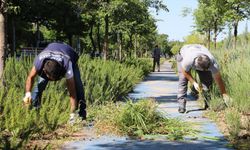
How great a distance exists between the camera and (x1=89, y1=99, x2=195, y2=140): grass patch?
758 cm

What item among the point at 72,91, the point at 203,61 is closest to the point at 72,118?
the point at 72,91

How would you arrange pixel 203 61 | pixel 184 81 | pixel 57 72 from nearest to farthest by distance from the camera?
pixel 57 72 → pixel 203 61 → pixel 184 81

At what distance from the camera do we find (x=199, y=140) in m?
7.21

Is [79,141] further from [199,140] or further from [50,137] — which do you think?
[199,140]

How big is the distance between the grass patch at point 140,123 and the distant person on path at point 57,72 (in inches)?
18.8

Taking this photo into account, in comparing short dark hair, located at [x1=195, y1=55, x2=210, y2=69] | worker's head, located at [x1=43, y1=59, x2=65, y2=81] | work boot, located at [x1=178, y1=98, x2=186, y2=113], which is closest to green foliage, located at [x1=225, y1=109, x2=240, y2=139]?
short dark hair, located at [x1=195, y1=55, x2=210, y2=69]

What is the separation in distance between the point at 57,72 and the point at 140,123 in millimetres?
1581

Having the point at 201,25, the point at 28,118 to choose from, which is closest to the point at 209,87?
the point at 28,118

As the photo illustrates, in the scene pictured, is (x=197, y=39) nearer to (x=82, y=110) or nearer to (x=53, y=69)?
(x=82, y=110)

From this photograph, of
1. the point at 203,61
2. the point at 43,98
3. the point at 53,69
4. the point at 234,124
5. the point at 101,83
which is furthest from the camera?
the point at 101,83

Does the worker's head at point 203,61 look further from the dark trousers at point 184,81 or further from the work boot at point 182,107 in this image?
the work boot at point 182,107

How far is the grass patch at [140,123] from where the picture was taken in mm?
7578

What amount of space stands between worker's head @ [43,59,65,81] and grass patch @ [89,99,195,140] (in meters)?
1.25

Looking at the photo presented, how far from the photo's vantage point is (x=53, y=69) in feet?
22.3
